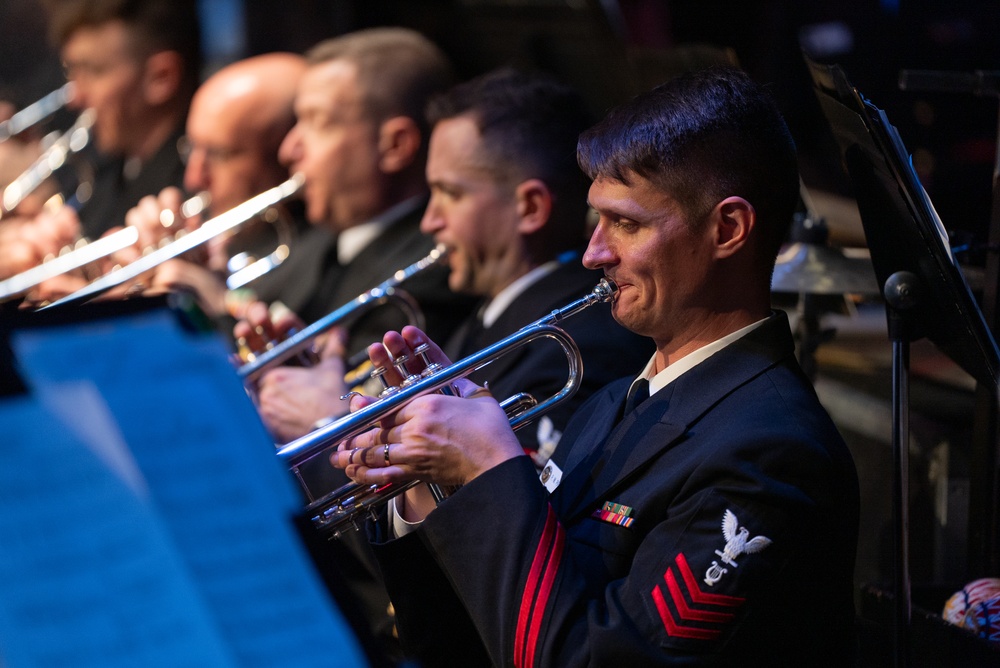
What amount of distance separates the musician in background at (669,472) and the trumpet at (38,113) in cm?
454

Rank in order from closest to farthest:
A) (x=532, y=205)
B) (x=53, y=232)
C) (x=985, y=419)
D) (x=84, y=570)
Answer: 1. (x=84, y=570)
2. (x=985, y=419)
3. (x=532, y=205)
4. (x=53, y=232)

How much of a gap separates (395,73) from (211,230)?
948 millimetres

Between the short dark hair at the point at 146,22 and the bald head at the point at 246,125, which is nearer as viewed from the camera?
the bald head at the point at 246,125

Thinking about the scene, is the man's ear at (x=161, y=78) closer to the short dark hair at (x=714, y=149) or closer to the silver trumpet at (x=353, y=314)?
the silver trumpet at (x=353, y=314)

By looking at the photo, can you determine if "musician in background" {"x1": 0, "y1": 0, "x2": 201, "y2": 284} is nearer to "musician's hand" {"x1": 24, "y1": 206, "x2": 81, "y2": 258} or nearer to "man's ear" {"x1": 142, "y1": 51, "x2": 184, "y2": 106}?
"man's ear" {"x1": 142, "y1": 51, "x2": 184, "y2": 106}

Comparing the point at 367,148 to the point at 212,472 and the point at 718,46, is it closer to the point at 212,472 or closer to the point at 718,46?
the point at 718,46

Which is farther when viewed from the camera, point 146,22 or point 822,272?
point 146,22

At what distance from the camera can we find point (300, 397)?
9.81ft

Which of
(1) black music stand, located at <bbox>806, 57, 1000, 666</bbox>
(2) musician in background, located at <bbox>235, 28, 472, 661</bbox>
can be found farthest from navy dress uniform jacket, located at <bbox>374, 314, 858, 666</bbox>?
(2) musician in background, located at <bbox>235, 28, 472, 661</bbox>

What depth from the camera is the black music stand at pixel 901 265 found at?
1770 millimetres

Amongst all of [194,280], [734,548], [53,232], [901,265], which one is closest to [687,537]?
[734,548]

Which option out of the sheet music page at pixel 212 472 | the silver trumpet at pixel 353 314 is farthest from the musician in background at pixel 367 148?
the sheet music page at pixel 212 472

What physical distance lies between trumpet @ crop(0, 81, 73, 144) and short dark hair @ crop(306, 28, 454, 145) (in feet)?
7.86

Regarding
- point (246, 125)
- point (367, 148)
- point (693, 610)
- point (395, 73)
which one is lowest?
point (693, 610)
